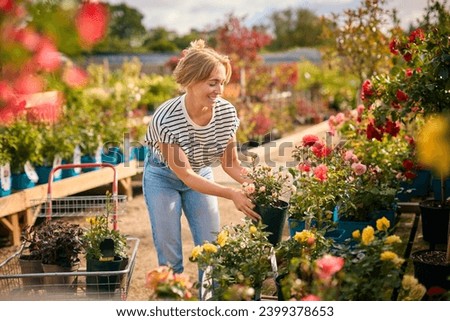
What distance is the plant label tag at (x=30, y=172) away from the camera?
466 cm

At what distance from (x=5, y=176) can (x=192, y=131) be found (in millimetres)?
2274

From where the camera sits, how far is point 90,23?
1.62 feet

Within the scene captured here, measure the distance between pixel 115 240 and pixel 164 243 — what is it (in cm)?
25

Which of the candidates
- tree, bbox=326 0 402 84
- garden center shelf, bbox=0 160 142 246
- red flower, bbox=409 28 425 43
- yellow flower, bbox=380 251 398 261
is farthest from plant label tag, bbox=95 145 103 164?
yellow flower, bbox=380 251 398 261

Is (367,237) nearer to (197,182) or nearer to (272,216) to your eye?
(197,182)

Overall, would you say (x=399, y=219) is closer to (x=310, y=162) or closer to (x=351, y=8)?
(x=310, y=162)

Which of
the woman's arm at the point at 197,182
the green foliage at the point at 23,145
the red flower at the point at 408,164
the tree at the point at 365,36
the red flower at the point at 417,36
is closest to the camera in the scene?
the woman's arm at the point at 197,182

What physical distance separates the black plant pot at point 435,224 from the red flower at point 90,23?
120 inches

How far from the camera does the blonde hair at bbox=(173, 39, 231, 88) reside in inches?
98.0

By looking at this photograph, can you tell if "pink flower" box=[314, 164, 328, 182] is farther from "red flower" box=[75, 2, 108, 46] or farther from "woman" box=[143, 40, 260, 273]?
"red flower" box=[75, 2, 108, 46]

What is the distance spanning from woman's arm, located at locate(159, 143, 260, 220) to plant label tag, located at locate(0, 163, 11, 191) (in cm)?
219

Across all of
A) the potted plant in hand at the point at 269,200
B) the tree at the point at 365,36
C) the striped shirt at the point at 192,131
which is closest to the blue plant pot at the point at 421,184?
the tree at the point at 365,36

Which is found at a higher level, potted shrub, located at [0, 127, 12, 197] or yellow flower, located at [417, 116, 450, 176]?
yellow flower, located at [417, 116, 450, 176]

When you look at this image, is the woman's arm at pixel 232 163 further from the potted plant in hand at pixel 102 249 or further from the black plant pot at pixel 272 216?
the potted plant in hand at pixel 102 249
